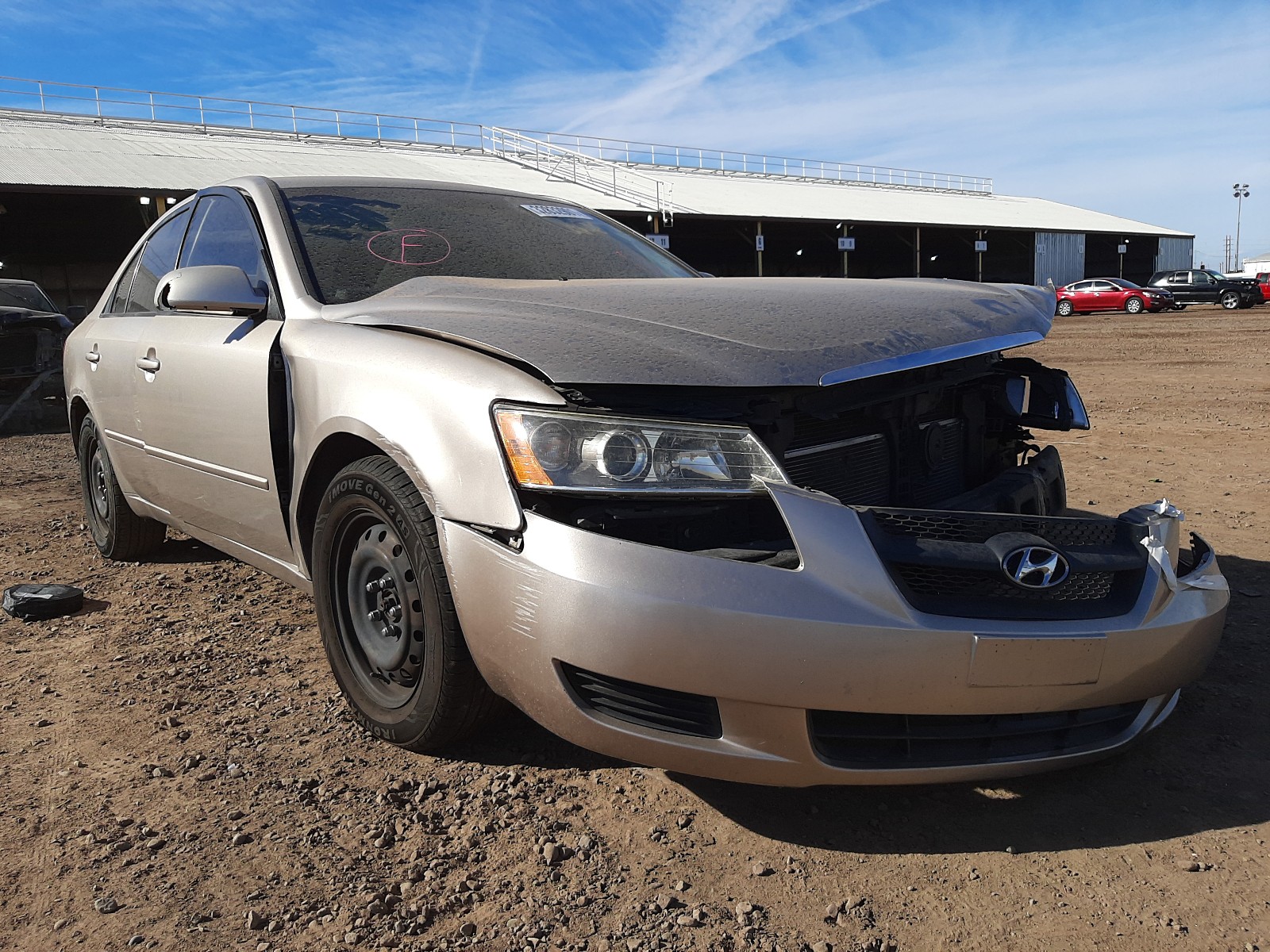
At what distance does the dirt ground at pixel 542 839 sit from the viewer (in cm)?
181

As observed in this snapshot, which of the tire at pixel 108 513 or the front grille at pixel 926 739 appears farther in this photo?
the tire at pixel 108 513

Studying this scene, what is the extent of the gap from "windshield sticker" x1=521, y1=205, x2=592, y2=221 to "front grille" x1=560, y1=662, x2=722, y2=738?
2186mm

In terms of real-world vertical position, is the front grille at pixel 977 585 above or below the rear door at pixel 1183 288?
below

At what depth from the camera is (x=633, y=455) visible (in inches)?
76.6

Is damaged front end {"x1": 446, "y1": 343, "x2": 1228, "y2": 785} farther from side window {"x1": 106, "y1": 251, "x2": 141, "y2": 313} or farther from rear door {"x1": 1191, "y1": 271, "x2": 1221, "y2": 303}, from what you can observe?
rear door {"x1": 1191, "y1": 271, "x2": 1221, "y2": 303}

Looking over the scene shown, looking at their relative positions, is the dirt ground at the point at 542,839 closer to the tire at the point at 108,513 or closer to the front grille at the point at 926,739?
the front grille at the point at 926,739

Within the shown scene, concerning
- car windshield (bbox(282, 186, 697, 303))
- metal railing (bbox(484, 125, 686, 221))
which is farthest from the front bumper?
metal railing (bbox(484, 125, 686, 221))

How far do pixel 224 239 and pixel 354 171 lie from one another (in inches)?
905

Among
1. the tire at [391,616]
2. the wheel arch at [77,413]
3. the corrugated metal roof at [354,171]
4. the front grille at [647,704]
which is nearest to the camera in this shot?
the front grille at [647,704]

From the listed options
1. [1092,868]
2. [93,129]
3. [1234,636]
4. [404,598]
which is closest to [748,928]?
[1092,868]

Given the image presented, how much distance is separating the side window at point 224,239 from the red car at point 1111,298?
28.2 metres

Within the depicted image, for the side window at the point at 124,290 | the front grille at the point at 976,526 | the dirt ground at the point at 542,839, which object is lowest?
the dirt ground at the point at 542,839

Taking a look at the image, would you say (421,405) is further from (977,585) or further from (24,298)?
(24,298)

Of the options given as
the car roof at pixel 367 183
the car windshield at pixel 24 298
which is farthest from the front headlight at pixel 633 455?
the car windshield at pixel 24 298
